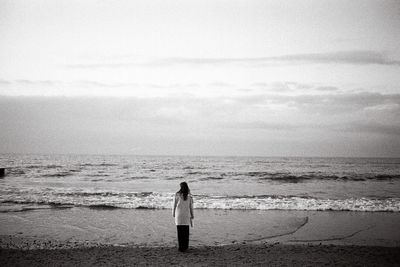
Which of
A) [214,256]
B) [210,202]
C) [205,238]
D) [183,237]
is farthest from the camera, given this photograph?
[210,202]

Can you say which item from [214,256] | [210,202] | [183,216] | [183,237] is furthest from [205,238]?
[210,202]

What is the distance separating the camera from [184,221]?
8.31 m

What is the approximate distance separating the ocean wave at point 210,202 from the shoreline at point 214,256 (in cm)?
733

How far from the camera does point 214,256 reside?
774 centimetres

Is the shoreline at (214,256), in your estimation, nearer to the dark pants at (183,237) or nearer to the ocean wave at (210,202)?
the dark pants at (183,237)

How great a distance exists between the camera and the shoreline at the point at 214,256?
7.15 m

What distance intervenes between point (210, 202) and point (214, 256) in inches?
366

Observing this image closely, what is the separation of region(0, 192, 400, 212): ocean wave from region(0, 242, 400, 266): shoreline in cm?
733

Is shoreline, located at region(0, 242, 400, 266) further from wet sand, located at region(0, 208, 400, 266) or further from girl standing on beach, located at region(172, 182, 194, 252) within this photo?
girl standing on beach, located at region(172, 182, 194, 252)

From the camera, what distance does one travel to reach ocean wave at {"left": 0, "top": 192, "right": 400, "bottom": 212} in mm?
15781

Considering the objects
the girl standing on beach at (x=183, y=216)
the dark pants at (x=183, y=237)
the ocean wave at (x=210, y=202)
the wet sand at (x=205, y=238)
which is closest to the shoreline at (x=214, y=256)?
the wet sand at (x=205, y=238)

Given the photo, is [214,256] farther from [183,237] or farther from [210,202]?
[210,202]

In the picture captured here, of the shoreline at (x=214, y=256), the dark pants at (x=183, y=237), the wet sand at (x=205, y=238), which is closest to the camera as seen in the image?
the shoreline at (x=214, y=256)

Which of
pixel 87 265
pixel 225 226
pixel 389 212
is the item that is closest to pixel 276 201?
pixel 389 212
